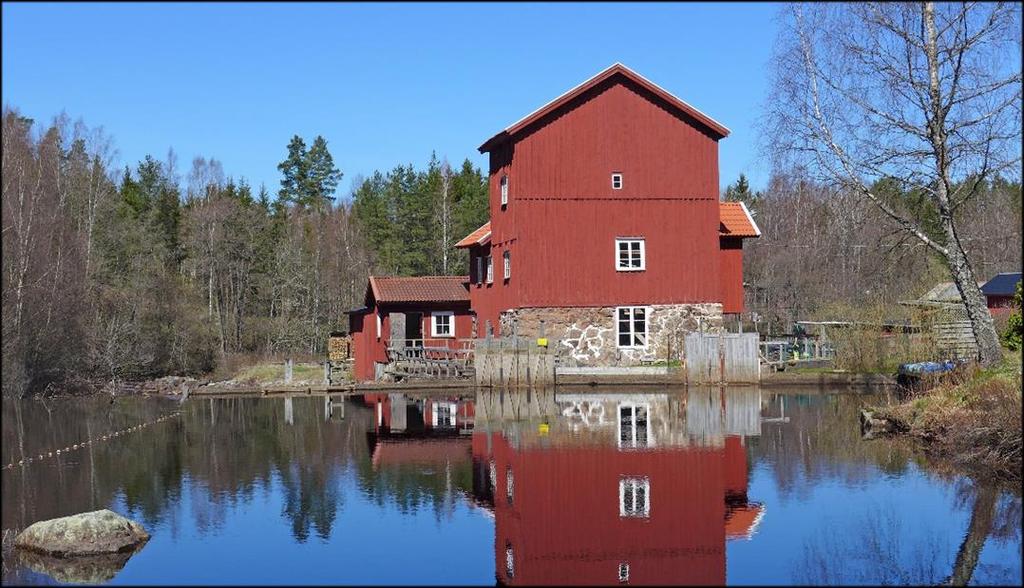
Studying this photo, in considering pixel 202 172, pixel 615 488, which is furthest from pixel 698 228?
pixel 202 172

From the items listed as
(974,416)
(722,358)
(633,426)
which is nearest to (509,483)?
(633,426)

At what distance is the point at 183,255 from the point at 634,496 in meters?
60.7

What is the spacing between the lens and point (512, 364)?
37469mm

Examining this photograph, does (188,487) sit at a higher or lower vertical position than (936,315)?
lower

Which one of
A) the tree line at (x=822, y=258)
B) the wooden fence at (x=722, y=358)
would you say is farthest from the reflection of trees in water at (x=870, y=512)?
the tree line at (x=822, y=258)

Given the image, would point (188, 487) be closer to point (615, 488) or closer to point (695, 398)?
point (615, 488)

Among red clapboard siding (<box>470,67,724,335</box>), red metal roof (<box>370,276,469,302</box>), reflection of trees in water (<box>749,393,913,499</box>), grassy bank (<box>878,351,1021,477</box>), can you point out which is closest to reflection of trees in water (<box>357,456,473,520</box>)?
reflection of trees in water (<box>749,393,913,499</box>)

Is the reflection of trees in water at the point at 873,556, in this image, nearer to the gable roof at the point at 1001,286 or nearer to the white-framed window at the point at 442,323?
the white-framed window at the point at 442,323

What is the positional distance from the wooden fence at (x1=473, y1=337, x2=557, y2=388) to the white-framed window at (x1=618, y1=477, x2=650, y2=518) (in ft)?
61.8

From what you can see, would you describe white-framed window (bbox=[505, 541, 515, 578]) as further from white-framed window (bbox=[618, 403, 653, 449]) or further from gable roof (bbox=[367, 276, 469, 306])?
gable roof (bbox=[367, 276, 469, 306])

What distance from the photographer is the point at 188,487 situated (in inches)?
758

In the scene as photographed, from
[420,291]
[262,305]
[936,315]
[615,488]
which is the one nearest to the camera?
[615,488]

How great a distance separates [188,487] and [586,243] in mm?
23685

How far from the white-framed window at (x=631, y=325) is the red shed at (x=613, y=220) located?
0.04 m
